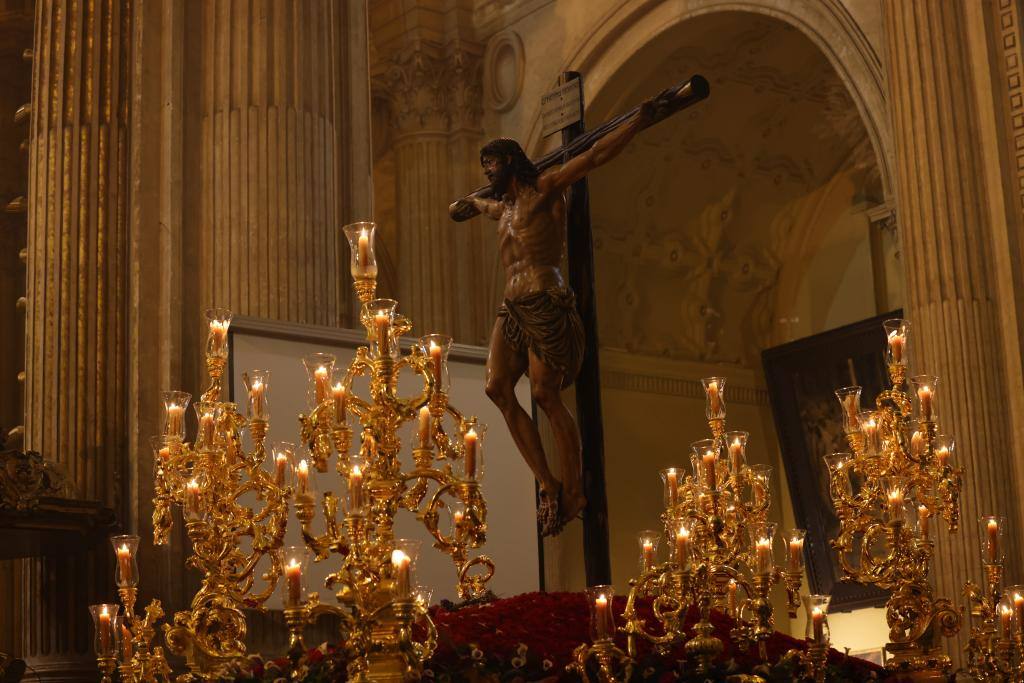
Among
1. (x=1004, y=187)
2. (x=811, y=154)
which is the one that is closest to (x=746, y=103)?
(x=811, y=154)

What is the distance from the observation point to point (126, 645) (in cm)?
526

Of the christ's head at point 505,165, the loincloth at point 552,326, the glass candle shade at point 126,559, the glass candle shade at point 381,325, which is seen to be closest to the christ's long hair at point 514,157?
the christ's head at point 505,165

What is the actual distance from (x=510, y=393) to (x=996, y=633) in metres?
2.09

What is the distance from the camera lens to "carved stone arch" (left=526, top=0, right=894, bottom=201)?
459 inches

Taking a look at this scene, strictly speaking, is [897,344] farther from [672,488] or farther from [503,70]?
[503,70]

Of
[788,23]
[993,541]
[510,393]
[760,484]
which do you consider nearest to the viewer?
[993,541]

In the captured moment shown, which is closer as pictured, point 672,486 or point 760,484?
point 672,486

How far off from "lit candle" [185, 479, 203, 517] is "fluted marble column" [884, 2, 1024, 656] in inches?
204

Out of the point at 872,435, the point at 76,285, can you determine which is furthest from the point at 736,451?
the point at 76,285

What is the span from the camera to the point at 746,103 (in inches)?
587

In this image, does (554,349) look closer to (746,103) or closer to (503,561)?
(503,561)

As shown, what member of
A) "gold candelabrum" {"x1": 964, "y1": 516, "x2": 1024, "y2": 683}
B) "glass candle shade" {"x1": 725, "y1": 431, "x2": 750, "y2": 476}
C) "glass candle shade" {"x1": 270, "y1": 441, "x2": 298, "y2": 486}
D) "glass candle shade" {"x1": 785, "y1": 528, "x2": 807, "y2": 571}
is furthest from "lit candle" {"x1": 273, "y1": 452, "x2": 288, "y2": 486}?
"gold candelabrum" {"x1": 964, "y1": 516, "x2": 1024, "y2": 683}

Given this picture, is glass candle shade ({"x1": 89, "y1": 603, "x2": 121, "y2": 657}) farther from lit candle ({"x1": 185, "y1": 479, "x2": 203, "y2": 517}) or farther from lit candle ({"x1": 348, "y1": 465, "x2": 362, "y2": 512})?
lit candle ({"x1": 348, "y1": 465, "x2": 362, "y2": 512})

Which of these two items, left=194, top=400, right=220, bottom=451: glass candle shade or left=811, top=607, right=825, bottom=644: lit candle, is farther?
left=194, top=400, right=220, bottom=451: glass candle shade
